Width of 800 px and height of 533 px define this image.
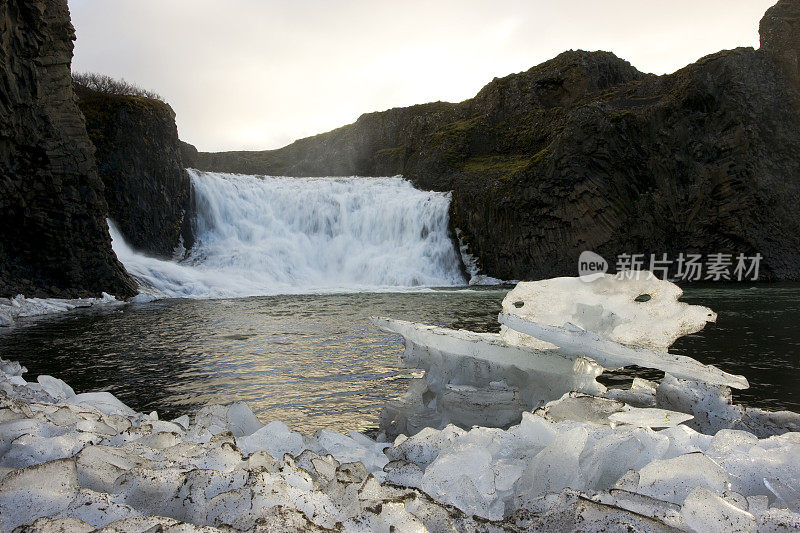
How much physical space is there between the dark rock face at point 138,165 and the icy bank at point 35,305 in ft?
27.6

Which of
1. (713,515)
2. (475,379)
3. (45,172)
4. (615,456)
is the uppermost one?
(45,172)

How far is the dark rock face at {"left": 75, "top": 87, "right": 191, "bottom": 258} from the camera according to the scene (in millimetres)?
22078

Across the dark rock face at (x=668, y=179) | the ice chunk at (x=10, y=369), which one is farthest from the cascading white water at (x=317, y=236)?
the ice chunk at (x=10, y=369)

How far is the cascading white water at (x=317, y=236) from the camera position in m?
24.0

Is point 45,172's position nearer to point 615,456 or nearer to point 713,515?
point 615,456

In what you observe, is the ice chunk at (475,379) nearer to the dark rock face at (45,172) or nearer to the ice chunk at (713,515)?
the ice chunk at (713,515)

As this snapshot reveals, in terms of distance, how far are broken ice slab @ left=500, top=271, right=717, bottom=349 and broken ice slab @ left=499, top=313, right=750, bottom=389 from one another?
462mm

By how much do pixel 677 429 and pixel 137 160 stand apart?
81.1 ft

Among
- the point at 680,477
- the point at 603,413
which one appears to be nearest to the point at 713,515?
the point at 680,477

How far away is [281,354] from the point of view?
7797mm

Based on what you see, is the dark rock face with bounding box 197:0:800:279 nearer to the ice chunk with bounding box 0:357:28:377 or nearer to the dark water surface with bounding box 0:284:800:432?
the dark water surface with bounding box 0:284:800:432

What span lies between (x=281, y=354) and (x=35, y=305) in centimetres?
908

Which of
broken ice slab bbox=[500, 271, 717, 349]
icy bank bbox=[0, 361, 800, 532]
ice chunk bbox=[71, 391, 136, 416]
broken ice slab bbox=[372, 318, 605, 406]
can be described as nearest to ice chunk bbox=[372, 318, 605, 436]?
broken ice slab bbox=[372, 318, 605, 406]

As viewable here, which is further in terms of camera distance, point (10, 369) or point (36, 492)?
point (10, 369)
